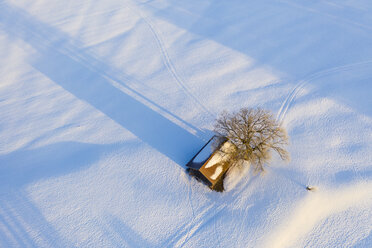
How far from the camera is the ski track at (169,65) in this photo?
1908 cm

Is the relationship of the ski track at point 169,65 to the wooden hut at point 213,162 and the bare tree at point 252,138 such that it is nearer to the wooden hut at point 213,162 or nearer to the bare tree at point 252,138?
the wooden hut at point 213,162

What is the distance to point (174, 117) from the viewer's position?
18641mm

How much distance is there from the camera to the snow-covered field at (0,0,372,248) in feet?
47.4

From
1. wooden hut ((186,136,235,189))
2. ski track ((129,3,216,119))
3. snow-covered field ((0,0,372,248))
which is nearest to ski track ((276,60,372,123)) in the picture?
snow-covered field ((0,0,372,248))

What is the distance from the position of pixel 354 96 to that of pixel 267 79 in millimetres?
6976

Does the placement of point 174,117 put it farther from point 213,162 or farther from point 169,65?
point 169,65

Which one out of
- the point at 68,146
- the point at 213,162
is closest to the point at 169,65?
the point at 68,146

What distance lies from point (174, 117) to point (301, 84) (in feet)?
37.3

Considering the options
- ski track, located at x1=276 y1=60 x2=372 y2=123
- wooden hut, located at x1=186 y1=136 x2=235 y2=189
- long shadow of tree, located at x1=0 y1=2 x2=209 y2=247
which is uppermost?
ski track, located at x1=276 y1=60 x2=372 y2=123

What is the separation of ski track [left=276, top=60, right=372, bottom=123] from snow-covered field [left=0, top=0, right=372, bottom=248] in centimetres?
15

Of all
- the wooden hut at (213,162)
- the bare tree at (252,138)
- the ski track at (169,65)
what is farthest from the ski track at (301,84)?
the wooden hut at (213,162)

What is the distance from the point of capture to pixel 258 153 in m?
14.0

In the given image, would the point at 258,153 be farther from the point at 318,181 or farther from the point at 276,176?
the point at 318,181

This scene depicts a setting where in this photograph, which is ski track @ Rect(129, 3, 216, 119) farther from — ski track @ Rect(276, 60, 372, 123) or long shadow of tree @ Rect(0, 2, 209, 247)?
ski track @ Rect(276, 60, 372, 123)
